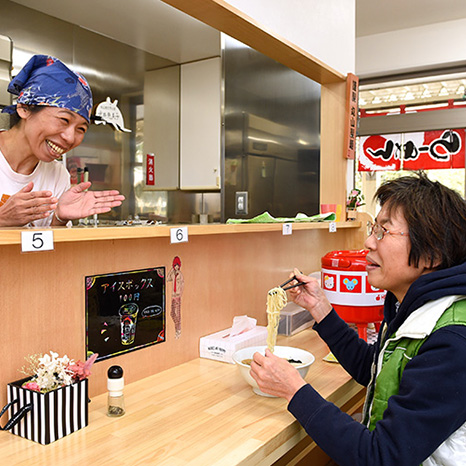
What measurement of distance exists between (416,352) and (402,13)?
405 cm

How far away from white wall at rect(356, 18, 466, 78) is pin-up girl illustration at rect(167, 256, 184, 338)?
3.89 meters

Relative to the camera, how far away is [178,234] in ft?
4.73

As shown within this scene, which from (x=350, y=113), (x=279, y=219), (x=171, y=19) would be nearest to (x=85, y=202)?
(x=279, y=219)

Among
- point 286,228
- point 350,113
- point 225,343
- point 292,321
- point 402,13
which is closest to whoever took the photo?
point 225,343

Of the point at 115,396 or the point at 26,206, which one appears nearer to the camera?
the point at 26,206

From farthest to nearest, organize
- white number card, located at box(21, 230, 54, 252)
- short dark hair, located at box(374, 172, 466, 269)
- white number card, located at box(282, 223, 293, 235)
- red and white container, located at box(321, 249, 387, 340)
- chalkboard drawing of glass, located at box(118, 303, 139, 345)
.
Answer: red and white container, located at box(321, 249, 387, 340), white number card, located at box(282, 223, 293, 235), chalkboard drawing of glass, located at box(118, 303, 139, 345), short dark hair, located at box(374, 172, 466, 269), white number card, located at box(21, 230, 54, 252)

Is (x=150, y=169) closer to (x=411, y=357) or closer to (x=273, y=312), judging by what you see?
(x=273, y=312)

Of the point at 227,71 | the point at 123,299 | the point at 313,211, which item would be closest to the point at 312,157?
the point at 313,211

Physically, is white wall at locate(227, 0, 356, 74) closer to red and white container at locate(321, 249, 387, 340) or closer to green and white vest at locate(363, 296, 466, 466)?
red and white container at locate(321, 249, 387, 340)

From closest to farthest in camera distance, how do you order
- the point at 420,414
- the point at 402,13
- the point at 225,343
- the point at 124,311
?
the point at 420,414 → the point at 124,311 → the point at 225,343 → the point at 402,13

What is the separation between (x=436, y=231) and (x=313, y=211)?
3.46 metres

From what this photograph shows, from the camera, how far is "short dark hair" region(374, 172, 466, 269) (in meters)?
1.23

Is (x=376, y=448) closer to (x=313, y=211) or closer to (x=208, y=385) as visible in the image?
(x=208, y=385)

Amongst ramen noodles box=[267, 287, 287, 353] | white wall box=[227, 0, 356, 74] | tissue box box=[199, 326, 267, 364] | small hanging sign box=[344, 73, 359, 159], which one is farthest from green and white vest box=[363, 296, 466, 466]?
small hanging sign box=[344, 73, 359, 159]
